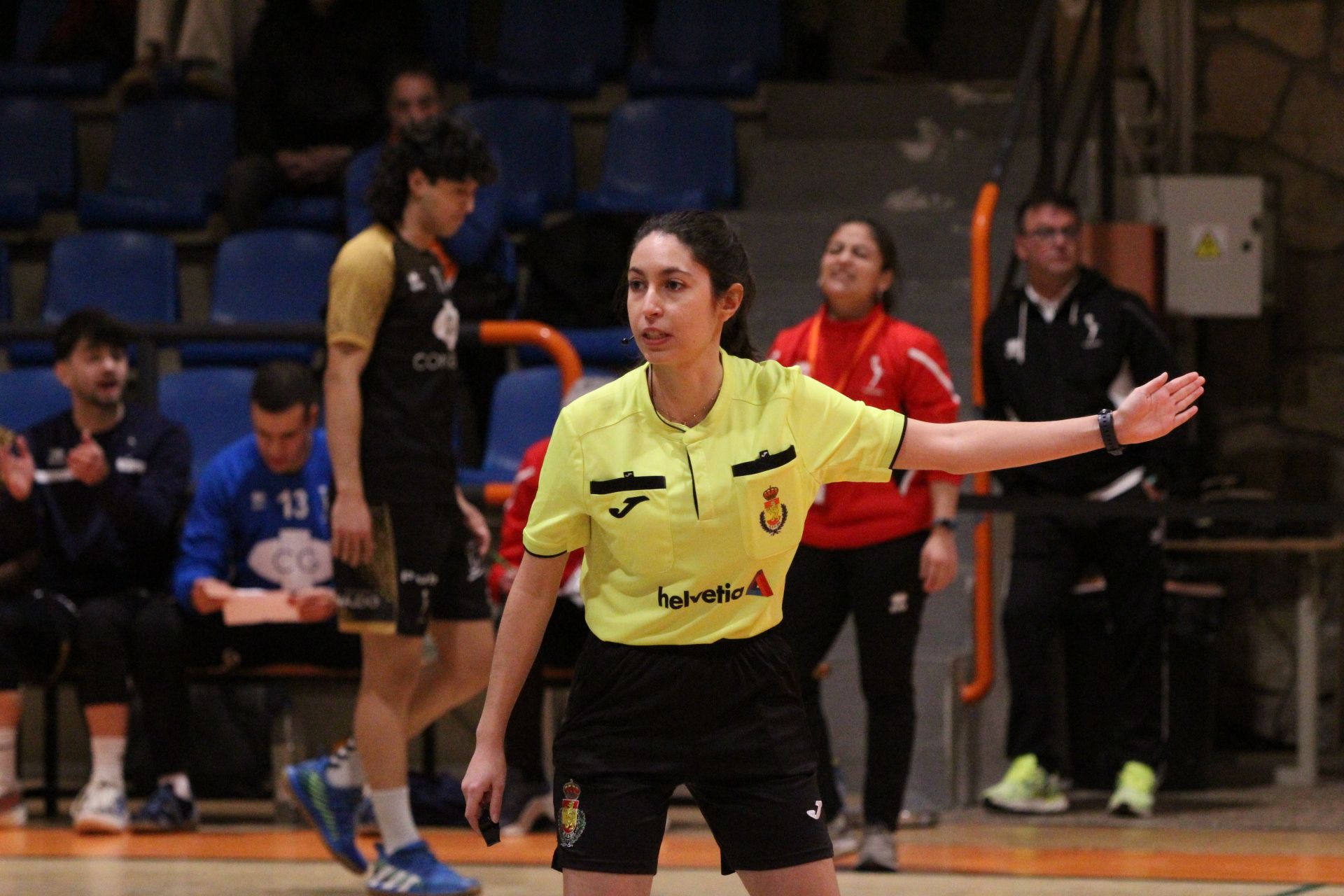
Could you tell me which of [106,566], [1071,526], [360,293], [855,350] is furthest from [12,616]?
[1071,526]

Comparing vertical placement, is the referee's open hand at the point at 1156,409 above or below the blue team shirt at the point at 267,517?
above

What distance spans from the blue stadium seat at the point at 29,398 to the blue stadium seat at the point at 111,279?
2.04 ft

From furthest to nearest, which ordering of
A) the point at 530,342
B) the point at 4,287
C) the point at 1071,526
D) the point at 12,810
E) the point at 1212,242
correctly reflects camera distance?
the point at 4,287, the point at 1212,242, the point at 530,342, the point at 1071,526, the point at 12,810

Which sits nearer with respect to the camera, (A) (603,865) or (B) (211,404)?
(A) (603,865)

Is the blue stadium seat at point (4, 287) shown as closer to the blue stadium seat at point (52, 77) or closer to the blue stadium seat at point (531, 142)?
the blue stadium seat at point (52, 77)

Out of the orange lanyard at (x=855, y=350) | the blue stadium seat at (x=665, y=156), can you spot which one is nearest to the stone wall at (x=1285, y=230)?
the blue stadium seat at (x=665, y=156)

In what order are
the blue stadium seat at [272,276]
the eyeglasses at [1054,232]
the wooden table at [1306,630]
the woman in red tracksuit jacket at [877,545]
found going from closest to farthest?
the woman in red tracksuit jacket at [877,545] → the eyeglasses at [1054,232] → the wooden table at [1306,630] → the blue stadium seat at [272,276]

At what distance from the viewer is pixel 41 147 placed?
8.24 m

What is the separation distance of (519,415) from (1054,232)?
73.9 inches

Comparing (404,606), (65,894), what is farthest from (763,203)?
(65,894)

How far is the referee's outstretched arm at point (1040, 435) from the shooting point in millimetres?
2547

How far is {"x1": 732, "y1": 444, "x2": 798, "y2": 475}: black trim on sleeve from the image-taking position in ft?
8.66

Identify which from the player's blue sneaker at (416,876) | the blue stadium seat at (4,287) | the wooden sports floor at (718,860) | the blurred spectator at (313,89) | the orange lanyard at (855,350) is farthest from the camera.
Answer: the blurred spectator at (313,89)

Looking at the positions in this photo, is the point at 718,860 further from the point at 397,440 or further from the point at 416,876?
the point at 397,440
